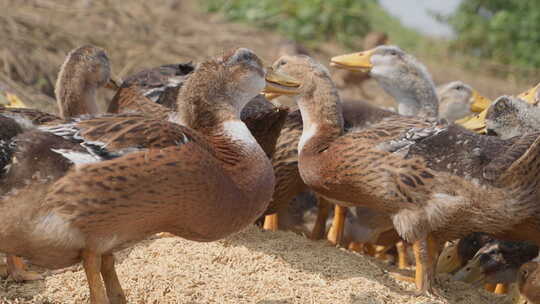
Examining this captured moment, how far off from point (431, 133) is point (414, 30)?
1473 cm

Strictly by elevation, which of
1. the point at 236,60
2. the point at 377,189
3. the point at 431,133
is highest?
the point at 236,60

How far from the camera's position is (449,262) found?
563 centimetres

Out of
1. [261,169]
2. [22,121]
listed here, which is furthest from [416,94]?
[22,121]

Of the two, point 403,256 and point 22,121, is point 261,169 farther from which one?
point 403,256

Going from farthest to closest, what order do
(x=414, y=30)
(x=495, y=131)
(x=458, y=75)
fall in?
(x=414, y=30)
(x=458, y=75)
(x=495, y=131)

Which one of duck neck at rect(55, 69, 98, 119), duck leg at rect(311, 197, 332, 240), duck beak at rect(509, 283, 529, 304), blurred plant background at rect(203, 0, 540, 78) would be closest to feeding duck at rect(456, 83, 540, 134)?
duck leg at rect(311, 197, 332, 240)

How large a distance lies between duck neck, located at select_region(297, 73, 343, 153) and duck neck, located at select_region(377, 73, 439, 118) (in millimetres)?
1684

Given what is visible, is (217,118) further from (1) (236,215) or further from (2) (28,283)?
(2) (28,283)

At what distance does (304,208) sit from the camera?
622 centimetres

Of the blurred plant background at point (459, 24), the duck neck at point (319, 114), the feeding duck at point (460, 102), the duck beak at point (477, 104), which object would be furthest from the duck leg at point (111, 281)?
the blurred plant background at point (459, 24)

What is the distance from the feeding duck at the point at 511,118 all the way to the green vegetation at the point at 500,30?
913 cm

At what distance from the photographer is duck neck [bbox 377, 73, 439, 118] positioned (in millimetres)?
6711

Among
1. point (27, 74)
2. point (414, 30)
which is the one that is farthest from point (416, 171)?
point (414, 30)

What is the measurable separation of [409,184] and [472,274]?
1195 mm
